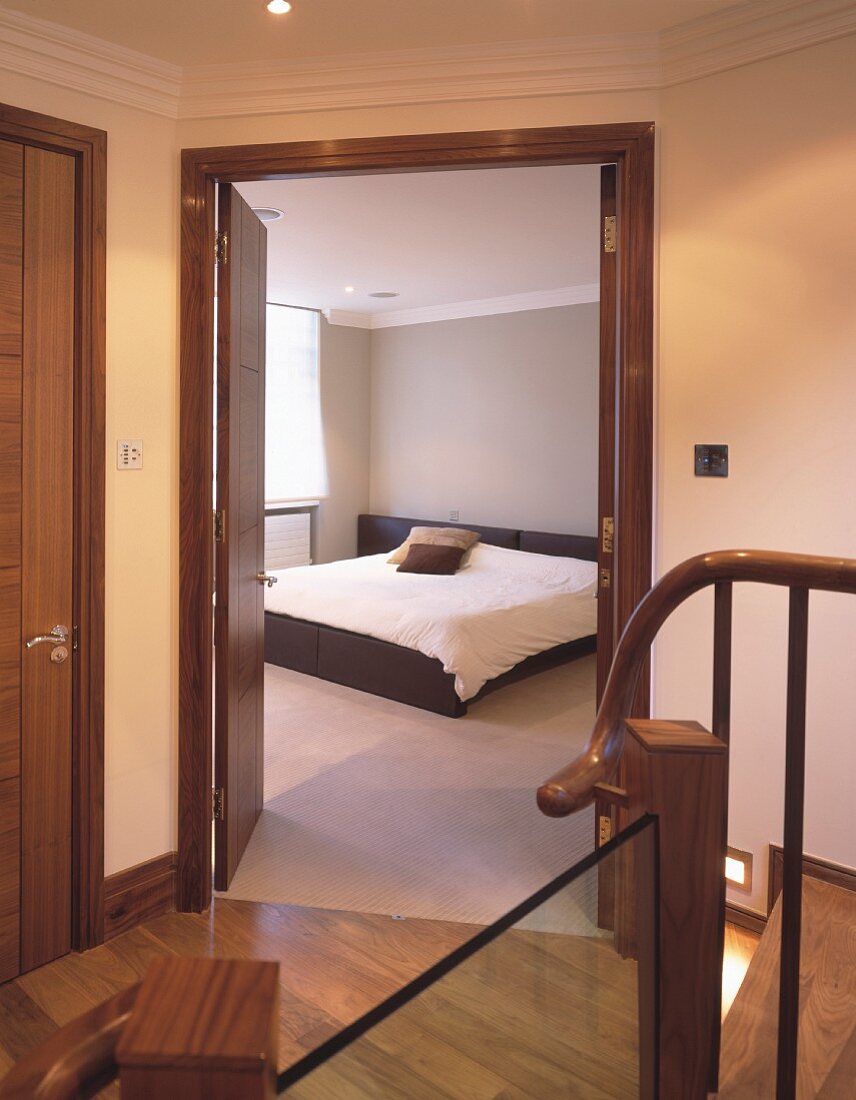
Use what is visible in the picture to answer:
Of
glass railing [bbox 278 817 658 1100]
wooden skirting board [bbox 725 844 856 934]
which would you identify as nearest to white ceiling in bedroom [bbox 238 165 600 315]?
wooden skirting board [bbox 725 844 856 934]

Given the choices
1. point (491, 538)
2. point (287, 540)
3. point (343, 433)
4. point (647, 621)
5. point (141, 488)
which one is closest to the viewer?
point (647, 621)

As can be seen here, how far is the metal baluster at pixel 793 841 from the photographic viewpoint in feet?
3.71

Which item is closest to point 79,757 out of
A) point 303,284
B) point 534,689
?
point 534,689

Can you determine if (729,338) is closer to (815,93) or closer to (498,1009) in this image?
(815,93)

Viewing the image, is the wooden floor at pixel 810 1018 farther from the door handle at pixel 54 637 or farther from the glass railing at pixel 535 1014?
the door handle at pixel 54 637

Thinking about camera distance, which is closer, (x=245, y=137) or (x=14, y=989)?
(x=14, y=989)

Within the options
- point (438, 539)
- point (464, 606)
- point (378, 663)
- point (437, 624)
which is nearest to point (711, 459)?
point (437, 624)

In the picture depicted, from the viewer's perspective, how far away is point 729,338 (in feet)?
7.95

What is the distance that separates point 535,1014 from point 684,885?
30 centimetres

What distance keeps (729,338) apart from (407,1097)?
2.11 metres

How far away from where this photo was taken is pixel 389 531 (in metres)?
7.85

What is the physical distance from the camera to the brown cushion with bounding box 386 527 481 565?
6.67 meters

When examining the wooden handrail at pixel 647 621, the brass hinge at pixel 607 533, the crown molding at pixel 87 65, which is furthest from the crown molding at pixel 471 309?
the wooden handrail at pixel 647 621

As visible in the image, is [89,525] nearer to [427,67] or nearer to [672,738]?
[427,67]
